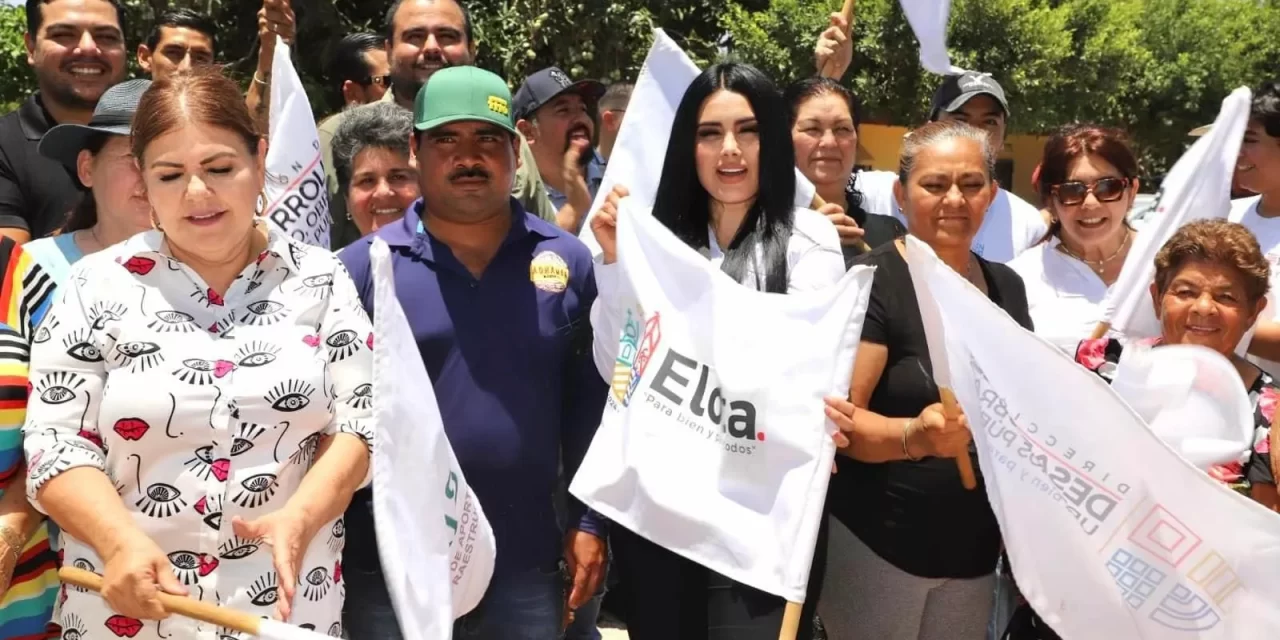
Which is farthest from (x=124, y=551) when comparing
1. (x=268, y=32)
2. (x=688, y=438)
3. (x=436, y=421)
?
(x=268, y=32)

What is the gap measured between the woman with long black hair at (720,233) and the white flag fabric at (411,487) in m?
0.55

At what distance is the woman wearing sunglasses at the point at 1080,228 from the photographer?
4.34 meters

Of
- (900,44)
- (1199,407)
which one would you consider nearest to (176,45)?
(1199,407)

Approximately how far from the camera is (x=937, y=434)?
10.4 feet

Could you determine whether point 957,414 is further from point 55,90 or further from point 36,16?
point 36,16

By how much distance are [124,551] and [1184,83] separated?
29.9 meters

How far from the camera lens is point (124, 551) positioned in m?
2.49

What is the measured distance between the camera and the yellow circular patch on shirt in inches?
142

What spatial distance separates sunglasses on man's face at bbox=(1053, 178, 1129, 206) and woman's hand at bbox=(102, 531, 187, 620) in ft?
10.5

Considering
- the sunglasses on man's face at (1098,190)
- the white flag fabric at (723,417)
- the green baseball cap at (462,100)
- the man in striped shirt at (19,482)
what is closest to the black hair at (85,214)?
the man in striped shirt at (19,482)

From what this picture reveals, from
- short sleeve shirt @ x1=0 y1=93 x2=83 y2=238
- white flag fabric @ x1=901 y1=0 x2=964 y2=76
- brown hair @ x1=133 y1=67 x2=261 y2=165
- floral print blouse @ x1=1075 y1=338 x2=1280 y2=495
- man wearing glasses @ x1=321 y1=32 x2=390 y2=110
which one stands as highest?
brown hair @ x1=133 y1=67 x2=261 y2=165

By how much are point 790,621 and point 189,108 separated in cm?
183

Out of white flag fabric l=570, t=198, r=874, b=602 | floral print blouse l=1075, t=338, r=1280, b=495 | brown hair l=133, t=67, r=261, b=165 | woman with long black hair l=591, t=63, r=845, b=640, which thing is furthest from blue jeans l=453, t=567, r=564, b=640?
floral print blouse l=1075, t=338, r=1280, b=495

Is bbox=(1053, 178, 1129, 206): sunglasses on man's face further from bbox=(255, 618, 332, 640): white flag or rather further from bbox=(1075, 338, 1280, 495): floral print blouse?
bbox=(255, 618, 332, 640): white flag
